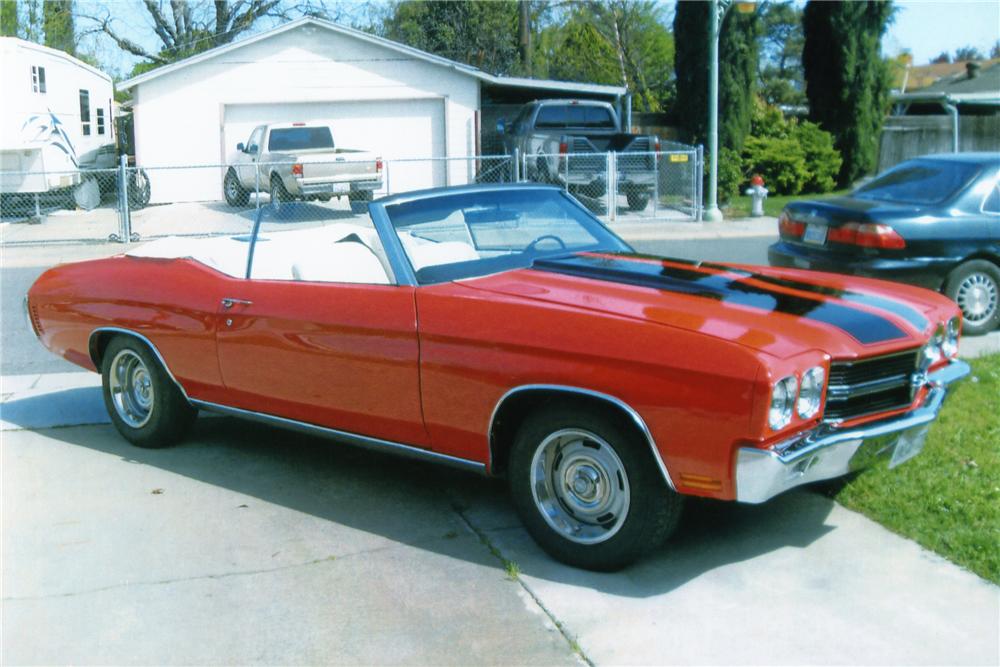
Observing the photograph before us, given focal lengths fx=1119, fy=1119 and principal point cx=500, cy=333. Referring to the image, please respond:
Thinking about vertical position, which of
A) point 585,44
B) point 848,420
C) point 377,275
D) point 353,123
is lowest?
point 848,420

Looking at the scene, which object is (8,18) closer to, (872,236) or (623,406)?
(872,236)

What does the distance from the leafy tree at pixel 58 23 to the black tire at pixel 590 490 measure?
40525 mm

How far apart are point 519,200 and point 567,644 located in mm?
2585

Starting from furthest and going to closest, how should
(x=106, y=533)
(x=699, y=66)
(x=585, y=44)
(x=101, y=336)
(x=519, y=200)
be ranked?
(x=585, y=44), (x=699, y=66), (x=101, y=336), (x=519, y=200), (x=106, y=533)

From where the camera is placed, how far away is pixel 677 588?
4406 mm

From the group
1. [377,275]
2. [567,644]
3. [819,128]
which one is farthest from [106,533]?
[819,128]

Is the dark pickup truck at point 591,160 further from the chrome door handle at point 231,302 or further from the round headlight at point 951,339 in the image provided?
the round headlight at point 951,339

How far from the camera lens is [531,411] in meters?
4.69

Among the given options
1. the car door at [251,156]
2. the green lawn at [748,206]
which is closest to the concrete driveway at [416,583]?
the car door at [251,156]

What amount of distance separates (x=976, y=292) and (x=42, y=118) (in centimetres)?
2000

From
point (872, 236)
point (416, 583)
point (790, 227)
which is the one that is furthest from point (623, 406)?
point (790, 227)

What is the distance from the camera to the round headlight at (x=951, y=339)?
16.7 feet

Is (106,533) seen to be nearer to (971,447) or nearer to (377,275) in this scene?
(377,275)

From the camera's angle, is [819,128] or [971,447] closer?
[971,447]
